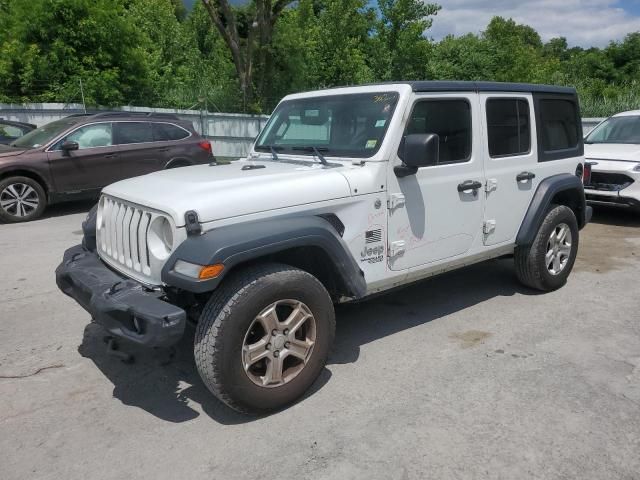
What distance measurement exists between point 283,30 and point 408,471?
21179 mm

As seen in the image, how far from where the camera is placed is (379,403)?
136 inches

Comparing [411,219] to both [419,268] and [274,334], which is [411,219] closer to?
[419,268]

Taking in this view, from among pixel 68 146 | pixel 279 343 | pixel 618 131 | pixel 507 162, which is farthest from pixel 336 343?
pixel 618 131

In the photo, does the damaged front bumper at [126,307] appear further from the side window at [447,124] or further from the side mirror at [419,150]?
the side window at [447,124]

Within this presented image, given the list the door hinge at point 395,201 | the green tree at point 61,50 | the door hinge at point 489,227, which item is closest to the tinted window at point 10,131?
the green tree at point 61,50

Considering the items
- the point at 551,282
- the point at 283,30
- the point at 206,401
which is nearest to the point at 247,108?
the point at 283,30

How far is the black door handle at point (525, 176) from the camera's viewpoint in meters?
4.86

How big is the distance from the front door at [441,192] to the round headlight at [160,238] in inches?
58.9

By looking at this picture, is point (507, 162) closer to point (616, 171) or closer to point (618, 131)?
point (616, 171)

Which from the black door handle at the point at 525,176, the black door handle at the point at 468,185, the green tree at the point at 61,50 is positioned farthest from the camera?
the green tree at the point at 61,50

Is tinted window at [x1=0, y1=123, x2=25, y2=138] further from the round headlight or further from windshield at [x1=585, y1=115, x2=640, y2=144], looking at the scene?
windshield at [x1=585, y1=115, x2=640, y2=144]

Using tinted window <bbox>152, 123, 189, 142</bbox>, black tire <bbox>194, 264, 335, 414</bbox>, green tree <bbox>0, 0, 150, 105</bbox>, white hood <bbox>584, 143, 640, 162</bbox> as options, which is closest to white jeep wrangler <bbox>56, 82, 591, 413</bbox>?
black tire <bbox>194, 264, 335, 414</bbox>

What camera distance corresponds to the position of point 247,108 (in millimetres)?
19734

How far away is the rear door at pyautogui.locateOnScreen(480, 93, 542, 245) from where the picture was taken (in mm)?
4617
